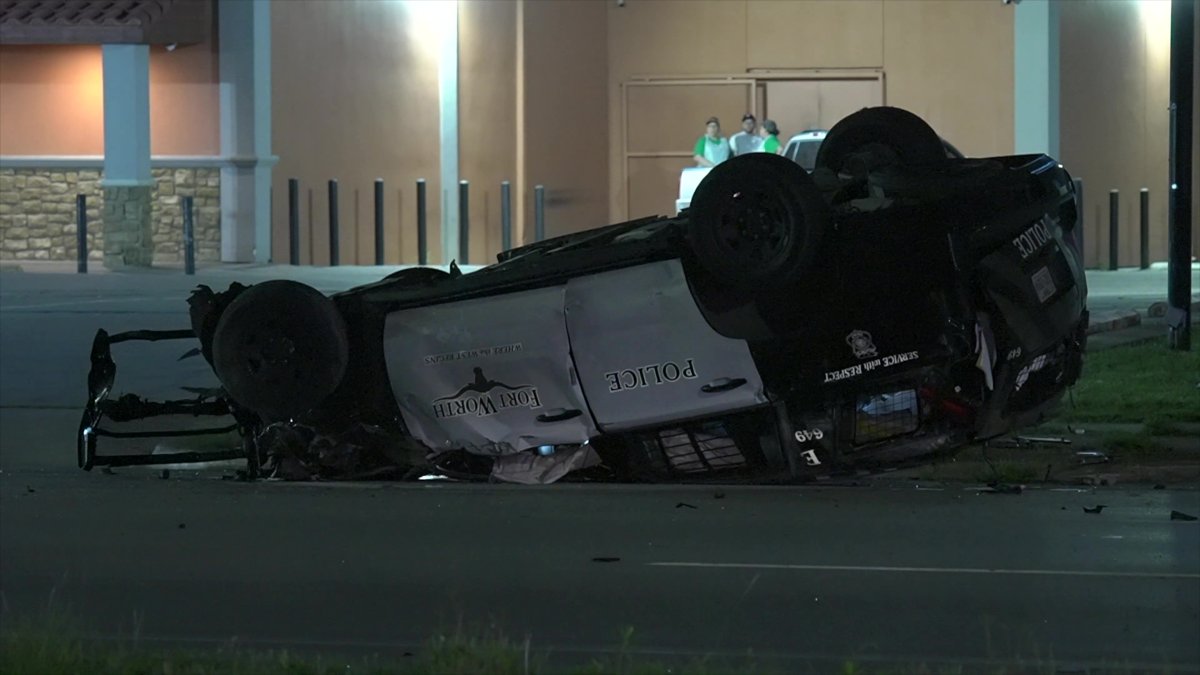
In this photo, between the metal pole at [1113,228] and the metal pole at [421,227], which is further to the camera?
the metal pole at [421,227]

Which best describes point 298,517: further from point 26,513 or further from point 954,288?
point 954,288

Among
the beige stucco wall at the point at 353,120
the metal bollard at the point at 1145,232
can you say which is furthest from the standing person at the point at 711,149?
the metal bollard at the point at 1145,232

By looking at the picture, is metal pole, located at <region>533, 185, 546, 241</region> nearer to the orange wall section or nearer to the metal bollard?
the orange wall section

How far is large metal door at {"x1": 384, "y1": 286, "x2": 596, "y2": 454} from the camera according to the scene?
9422 mm

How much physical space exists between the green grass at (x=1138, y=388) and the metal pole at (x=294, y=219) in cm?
1478

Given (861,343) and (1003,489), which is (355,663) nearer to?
(861,343)

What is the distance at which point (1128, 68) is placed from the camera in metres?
28.8

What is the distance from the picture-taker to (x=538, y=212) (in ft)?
96.8

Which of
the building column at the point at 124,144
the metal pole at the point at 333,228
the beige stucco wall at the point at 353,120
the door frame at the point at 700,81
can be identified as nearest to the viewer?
the building column at the point at 124,144

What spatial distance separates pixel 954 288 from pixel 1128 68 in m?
21.1

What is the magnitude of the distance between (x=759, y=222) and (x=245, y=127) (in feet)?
61.2

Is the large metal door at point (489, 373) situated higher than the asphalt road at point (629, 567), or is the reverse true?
the large metal door at point (489, 373)

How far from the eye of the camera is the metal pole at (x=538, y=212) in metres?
29.5

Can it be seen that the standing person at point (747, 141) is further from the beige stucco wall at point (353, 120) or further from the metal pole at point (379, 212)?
the metal pole at point (379, 212)
